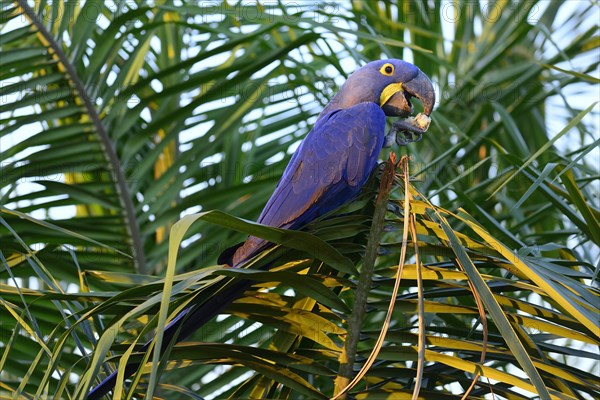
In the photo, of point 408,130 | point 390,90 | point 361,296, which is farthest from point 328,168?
point 361,296

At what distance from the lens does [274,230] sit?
1.32 m

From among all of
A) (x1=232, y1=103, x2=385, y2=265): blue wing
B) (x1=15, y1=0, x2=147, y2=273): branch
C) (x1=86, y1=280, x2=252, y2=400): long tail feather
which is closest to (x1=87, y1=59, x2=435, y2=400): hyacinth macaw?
(x1=232, y1=103, x2=385, y2=265): blue wing

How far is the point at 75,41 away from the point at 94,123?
0.24 meters

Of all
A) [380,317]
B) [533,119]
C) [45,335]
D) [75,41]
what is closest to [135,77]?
[75,41]

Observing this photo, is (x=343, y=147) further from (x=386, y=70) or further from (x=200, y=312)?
(x=200, y=312)

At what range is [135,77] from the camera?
7.98 feet

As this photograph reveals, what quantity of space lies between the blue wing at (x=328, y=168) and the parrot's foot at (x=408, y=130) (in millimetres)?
38

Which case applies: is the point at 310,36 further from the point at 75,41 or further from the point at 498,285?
the point at 498,285

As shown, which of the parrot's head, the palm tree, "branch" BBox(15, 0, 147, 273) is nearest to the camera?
the palm tree

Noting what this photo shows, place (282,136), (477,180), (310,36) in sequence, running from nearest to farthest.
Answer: (310,36), (282,136), (477,180)

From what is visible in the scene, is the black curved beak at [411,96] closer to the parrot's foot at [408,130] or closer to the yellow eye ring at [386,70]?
the yellow eye ring at [386,70]

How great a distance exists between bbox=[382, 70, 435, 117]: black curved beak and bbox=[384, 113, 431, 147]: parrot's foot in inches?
7.2

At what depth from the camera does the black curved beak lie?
2354 millimetres

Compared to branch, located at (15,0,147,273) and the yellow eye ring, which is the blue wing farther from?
branch, located at (15,0,147,273)
